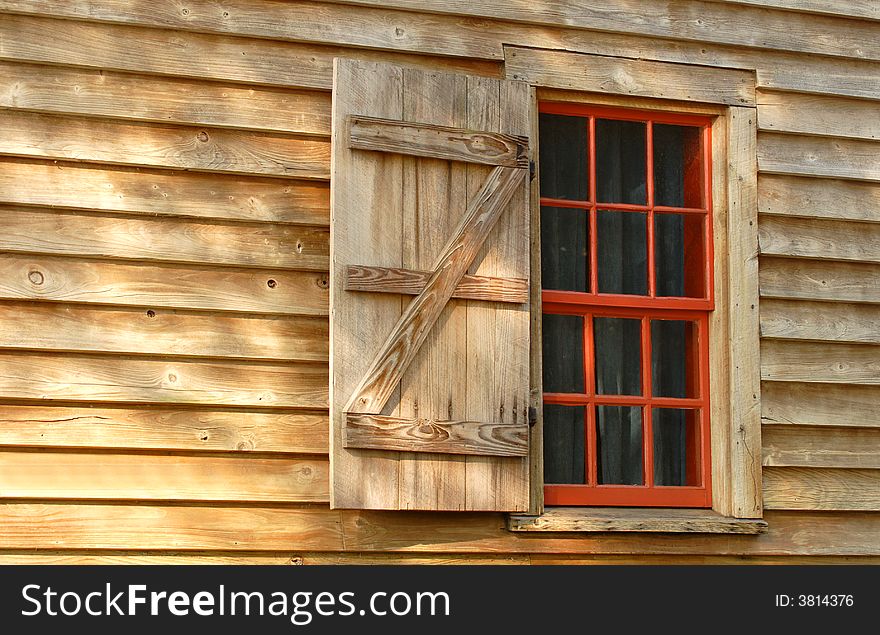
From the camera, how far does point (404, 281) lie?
4531 millimetres

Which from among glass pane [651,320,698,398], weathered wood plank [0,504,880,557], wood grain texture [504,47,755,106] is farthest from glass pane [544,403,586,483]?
wood grain texture [504,47,755,106]

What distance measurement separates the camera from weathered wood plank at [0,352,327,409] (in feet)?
14.3

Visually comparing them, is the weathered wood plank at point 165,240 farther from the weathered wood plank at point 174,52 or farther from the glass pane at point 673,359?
the glass pane at point 673,359

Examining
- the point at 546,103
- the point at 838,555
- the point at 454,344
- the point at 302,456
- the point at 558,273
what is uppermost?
the point at 546,103

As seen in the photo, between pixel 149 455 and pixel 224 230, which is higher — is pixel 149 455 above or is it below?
below

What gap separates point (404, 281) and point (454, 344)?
12.2 inches

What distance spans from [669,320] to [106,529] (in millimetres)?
2476

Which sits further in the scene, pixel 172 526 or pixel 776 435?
pixel 776 435

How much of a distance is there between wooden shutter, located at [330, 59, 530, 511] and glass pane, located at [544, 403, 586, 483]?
1.12ft

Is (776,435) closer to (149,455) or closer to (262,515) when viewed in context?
(262,515)

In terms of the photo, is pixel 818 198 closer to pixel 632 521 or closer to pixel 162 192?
pixel 632 521

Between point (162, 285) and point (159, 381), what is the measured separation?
0.36 meters

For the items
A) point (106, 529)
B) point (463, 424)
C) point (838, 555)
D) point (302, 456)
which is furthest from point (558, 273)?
point (106, 529)

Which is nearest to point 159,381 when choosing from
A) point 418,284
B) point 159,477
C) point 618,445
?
point 159,477
